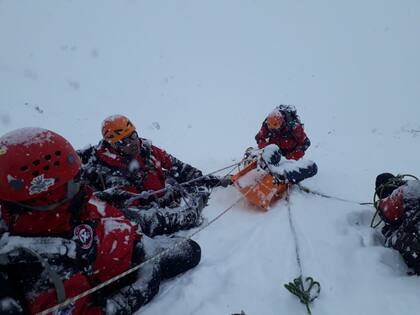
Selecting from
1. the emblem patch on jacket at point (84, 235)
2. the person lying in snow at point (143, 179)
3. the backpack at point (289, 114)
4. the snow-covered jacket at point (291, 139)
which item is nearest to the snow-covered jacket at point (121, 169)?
the person lying in snow at point (143, 179)

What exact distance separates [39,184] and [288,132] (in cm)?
465

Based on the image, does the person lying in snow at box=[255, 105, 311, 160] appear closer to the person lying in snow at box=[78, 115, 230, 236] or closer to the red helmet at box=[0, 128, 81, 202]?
the person lying in snow at box=[78, 115, 230, 236]

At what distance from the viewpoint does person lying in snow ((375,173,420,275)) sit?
289 cm

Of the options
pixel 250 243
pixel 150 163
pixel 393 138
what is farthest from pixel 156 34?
pixel 250 243

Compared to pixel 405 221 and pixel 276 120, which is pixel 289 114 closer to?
pixel 276 120

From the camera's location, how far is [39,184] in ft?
6.93

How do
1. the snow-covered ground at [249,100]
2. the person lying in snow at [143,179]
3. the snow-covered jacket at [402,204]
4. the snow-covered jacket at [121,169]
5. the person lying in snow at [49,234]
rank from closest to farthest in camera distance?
the person lying in snow at [49,234] → the snow-covered ground at [249,100] → the snow-covered jacket at [402,204] → the person lying in snow at [143,179] → the snow-covered jacket at [121,169]

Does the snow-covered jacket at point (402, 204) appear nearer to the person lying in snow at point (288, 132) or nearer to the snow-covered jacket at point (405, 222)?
the snow-covered jacket at point (405, 222)

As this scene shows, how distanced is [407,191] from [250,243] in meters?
1.48

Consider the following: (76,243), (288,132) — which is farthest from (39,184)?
(288,132)

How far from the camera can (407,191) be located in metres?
3.22

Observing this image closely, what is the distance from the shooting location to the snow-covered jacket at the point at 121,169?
14.5 feet

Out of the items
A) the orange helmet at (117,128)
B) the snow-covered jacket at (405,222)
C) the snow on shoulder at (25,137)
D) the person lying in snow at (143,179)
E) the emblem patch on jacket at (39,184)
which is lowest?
the person lying in snow at (143,179)

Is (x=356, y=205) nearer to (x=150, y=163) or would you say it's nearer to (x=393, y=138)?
(x=150, y=163)
